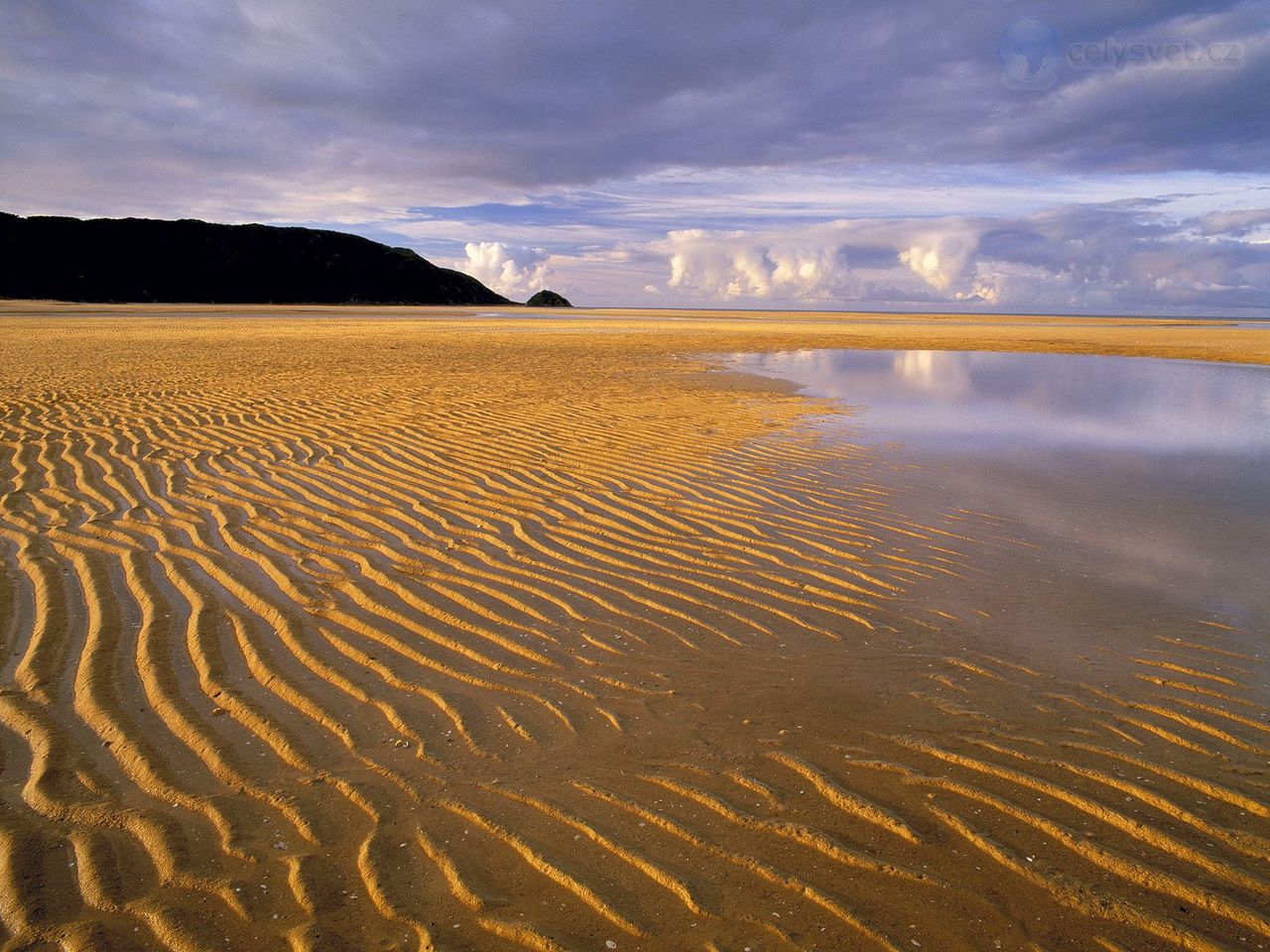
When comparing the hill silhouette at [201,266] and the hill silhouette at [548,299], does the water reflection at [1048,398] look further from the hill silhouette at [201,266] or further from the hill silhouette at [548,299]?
the hill silhouette at [548,299]

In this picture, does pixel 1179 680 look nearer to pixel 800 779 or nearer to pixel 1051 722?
pixel 1051 722

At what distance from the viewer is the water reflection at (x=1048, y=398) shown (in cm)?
1057

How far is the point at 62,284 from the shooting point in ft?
314

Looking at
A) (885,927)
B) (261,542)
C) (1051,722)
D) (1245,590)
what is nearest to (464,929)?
(885,927)

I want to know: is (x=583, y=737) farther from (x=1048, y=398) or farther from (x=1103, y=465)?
(x=1048, y=398)

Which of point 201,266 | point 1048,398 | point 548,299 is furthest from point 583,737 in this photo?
point 548,299

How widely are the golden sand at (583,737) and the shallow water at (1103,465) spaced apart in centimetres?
55

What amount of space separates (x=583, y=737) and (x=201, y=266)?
13109cm

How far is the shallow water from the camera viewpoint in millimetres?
5156

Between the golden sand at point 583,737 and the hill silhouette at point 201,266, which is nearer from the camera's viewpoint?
the golden sand at point 583,737

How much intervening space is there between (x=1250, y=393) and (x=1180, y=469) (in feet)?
33.4

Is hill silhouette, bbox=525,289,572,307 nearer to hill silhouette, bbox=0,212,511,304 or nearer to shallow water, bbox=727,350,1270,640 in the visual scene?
hill silhouette, bbox=0,212,511,304

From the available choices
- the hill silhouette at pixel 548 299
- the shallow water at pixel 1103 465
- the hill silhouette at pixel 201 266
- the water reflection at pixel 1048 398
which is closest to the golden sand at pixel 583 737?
the shallow water at pixel 1103 465

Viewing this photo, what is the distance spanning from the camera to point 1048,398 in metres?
14.7
